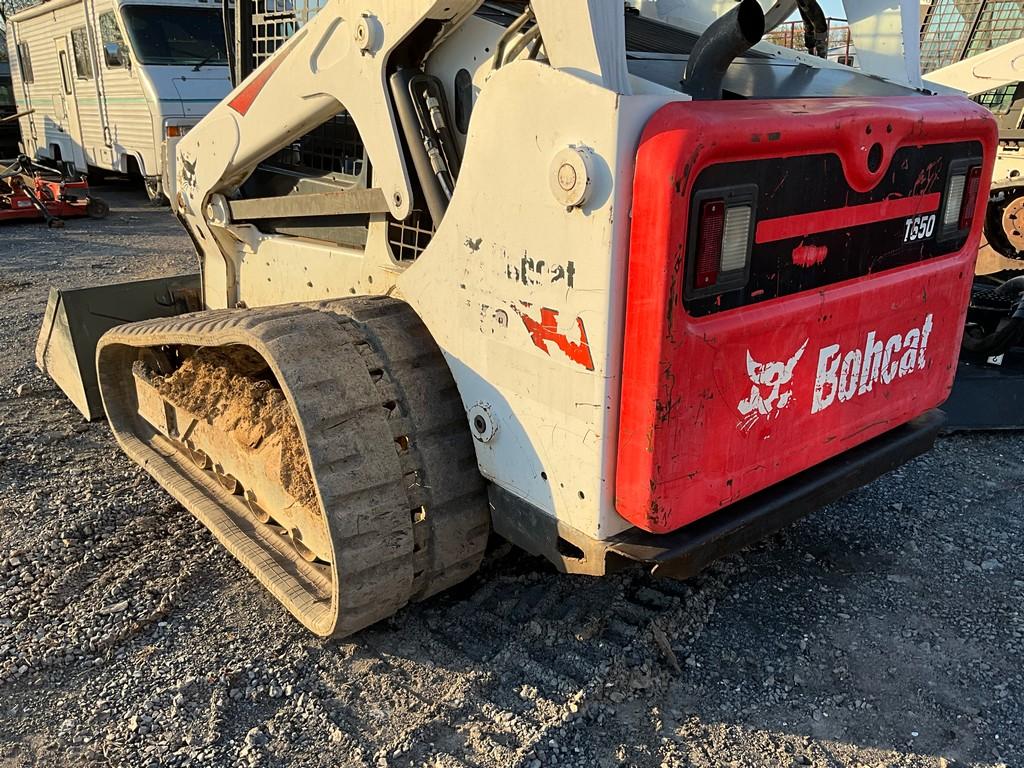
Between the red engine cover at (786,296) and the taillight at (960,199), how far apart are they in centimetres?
3

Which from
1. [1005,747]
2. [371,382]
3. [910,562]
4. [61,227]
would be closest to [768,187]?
[371,382]

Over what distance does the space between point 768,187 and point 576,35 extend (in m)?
0.56

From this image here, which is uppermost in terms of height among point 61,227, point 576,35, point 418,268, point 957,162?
point 576,35

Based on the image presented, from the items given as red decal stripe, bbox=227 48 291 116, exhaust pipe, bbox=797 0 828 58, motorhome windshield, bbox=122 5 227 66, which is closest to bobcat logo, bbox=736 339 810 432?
exhaust pipe, bbox=797 0 828 58

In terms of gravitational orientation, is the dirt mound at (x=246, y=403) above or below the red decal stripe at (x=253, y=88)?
below

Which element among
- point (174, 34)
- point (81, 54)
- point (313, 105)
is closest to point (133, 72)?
point (174, 34)

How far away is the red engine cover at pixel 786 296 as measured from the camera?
1.78m

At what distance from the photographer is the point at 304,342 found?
2244 mm

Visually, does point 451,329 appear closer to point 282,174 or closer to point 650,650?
point 650,650

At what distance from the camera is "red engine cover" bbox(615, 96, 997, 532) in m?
1.78

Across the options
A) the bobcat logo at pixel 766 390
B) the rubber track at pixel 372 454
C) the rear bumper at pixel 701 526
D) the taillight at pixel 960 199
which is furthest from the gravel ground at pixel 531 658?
the taillight at pixel 960 199

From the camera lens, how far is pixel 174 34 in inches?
403

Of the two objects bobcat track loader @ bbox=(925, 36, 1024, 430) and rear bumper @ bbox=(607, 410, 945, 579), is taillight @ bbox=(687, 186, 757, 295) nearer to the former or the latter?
rear bumper @ bbox=(607, 410, 945, 579)

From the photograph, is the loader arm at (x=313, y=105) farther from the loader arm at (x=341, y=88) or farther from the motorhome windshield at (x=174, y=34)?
the motorhome windshield at (x=174, y=34)
